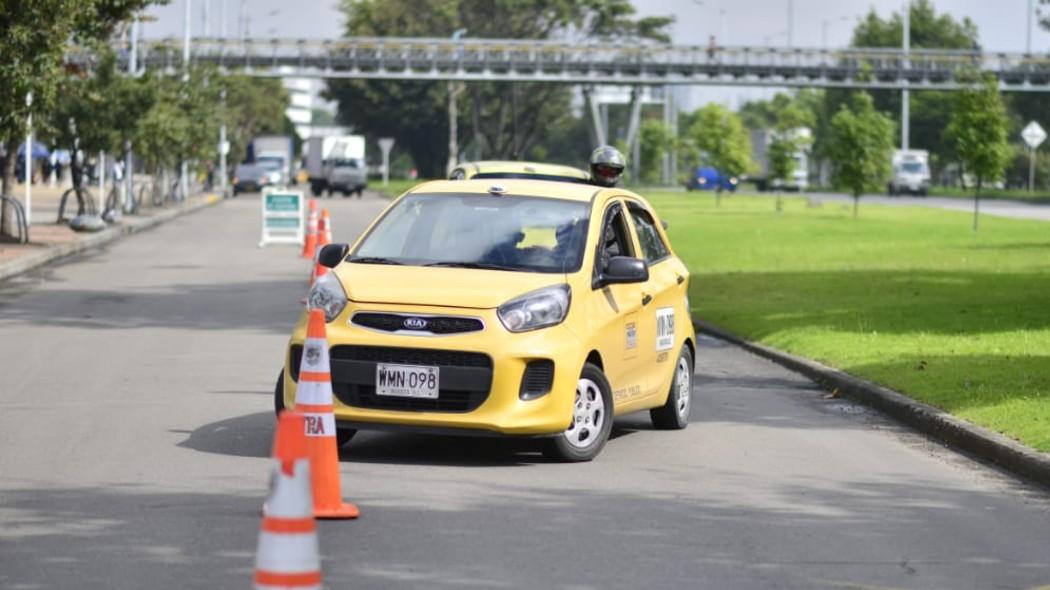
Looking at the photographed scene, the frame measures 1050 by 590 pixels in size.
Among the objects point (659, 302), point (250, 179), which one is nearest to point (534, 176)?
point (659, 302)

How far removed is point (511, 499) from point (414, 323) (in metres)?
1.46

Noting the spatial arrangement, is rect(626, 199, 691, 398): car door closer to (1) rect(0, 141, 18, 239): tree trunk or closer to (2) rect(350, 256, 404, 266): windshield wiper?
(2) rect(350, 256, 404, 266): windshield wiper

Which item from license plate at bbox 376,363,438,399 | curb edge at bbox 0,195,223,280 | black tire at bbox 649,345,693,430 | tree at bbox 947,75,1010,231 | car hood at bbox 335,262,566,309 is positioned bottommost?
curb edge at bbox 0,195,223,280

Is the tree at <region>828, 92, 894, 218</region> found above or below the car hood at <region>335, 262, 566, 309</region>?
above

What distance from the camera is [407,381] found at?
1094cm

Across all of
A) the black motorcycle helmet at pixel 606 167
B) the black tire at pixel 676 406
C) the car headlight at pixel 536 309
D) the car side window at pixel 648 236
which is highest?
the black motorcycle helmet at pixel 606 167

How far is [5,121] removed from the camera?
31469mm

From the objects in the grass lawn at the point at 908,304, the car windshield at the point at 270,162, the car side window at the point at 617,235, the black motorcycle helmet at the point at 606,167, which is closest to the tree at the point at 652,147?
the car windshield at the point at 270,162

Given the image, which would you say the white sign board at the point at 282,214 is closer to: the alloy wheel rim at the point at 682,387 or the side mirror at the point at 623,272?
the alloy wheel rim at the point at 682,387

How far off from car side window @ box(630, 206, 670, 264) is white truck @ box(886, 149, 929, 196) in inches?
3408

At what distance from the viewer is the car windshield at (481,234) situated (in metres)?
11.9

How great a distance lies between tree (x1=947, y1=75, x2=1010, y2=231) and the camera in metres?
51.3

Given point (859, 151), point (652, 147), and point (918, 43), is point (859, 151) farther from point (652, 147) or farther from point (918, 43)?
point (918, 43)

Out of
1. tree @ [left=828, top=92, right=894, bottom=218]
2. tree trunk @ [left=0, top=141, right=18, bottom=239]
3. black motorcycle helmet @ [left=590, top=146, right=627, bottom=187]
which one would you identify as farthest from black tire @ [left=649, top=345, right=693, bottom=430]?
tree @ [left=828, top=92, right=894, bottom=218]
